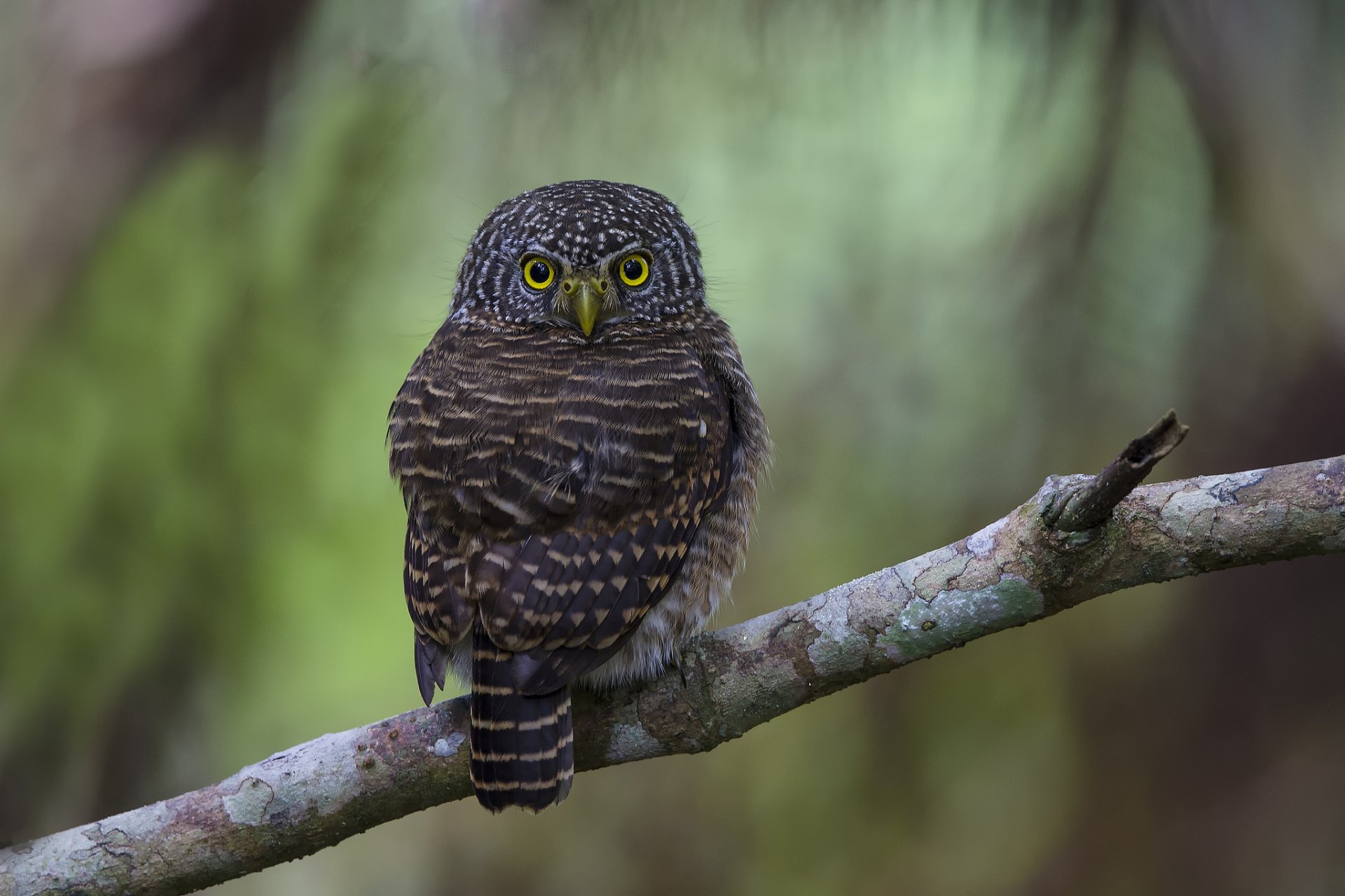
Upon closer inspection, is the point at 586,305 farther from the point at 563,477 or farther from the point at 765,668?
the point at 765,668

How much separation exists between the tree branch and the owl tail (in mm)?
150

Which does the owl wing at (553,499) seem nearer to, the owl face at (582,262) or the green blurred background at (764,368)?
the owl face at (582,262)

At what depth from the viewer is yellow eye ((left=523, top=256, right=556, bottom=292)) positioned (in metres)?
2.32

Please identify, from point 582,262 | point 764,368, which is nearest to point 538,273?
point 582,262

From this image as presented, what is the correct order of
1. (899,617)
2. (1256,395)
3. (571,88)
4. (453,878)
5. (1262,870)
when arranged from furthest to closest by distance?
(571,88) < (453,878) < (1256,395) < (1262,870) < (899,617)

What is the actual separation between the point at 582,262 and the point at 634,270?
0.14m

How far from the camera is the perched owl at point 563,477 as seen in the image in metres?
1.82

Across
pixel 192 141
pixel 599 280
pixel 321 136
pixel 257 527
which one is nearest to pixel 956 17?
pixel 599 280

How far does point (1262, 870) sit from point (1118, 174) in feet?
6.62

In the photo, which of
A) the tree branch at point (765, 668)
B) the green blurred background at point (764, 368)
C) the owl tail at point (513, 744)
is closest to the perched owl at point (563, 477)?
the owl tail at point (513, 744)

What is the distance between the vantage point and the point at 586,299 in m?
2.21

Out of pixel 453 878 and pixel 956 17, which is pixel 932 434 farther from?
pixel 453 878

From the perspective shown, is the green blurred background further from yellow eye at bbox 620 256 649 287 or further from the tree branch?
the tree branch

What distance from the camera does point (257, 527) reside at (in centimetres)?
367
